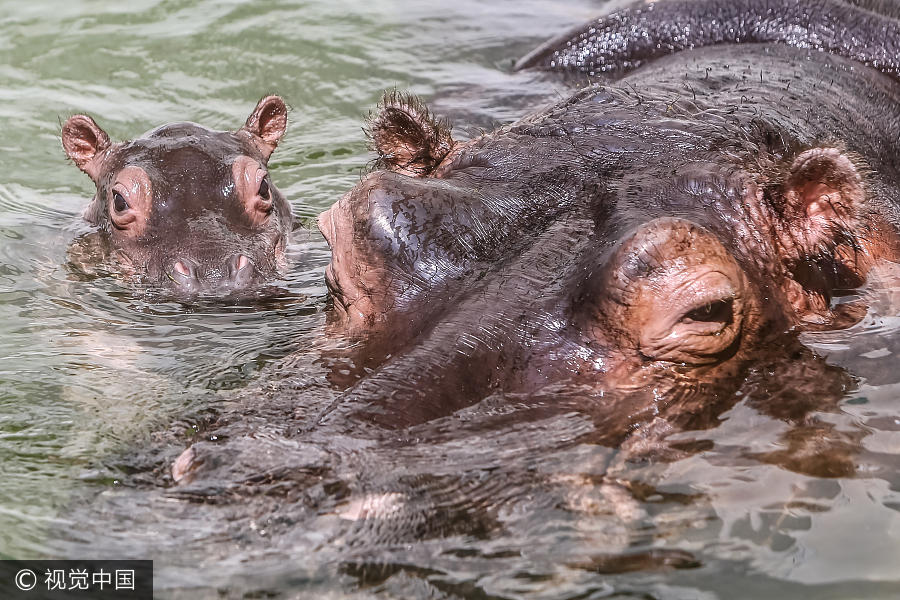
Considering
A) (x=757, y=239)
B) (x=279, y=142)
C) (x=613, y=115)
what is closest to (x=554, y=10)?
(x=279, y=142)

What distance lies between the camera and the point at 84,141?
19.9 feet

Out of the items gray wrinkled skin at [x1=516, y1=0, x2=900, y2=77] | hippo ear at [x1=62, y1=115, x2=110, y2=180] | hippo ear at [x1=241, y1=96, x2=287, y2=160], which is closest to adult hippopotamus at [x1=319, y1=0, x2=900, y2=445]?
gray wrinkled skin at [x1=516, y1=0, x2=900, y2=77]

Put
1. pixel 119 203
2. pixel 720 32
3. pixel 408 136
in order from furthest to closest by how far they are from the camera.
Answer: pixel 720 32 < pixel 119 203 < pixel 408 136

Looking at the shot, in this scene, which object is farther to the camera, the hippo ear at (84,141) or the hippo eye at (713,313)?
the hippo ear at (84,141)

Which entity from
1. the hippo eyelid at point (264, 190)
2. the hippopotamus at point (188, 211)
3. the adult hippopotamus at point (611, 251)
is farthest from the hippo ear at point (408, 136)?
the hippo eyelid at point (264, 190)

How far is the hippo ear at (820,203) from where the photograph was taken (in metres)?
3.08

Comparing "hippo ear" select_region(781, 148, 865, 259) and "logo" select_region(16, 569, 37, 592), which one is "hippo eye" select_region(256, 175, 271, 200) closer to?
"hippo ear" select_region(781, 148, 865, 259)

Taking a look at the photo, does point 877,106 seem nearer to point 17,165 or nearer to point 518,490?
point 518,490

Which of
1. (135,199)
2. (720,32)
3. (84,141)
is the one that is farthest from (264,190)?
(720,32)

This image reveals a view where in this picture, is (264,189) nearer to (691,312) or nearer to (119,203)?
(119,203)

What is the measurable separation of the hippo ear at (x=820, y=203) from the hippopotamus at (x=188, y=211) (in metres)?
2.55

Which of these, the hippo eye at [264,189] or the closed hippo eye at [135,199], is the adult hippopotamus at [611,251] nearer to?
the hippo eye at [264,189]

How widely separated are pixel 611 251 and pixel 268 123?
399 cm

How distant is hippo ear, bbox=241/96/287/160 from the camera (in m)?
6.27
